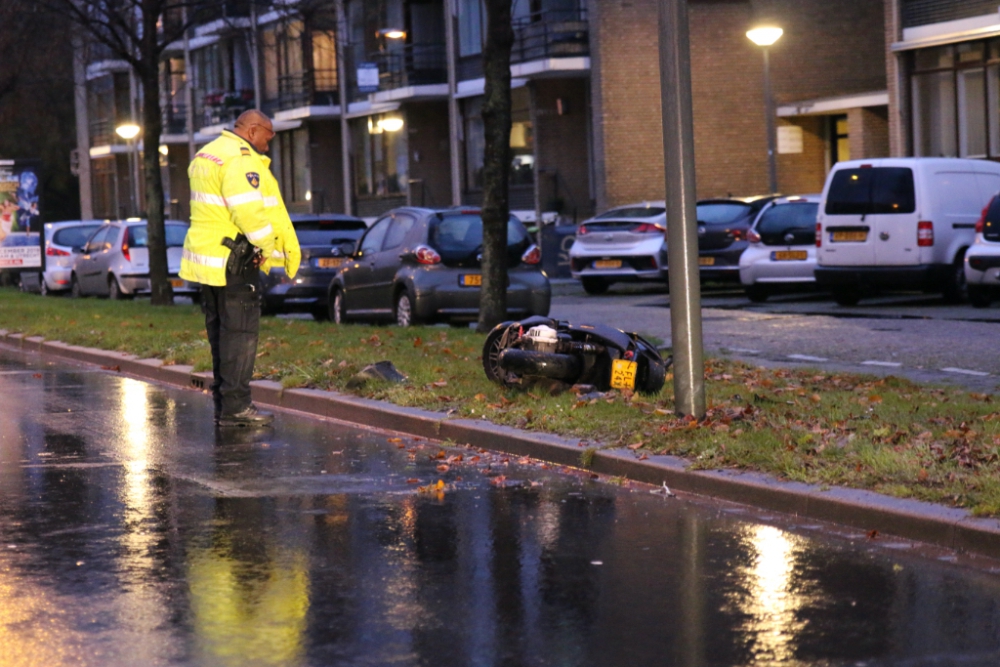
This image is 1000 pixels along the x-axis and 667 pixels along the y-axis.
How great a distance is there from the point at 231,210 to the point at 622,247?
1615 cm

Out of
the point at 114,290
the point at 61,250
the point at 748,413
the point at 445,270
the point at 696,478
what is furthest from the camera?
the point at 61,250

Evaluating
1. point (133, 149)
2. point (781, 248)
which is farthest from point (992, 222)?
point (133, 149)

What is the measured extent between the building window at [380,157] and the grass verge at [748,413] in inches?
1191

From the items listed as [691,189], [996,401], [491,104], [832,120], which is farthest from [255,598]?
[832,120]

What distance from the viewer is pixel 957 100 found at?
29.3 metres

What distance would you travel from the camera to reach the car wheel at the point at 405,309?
17719 mm

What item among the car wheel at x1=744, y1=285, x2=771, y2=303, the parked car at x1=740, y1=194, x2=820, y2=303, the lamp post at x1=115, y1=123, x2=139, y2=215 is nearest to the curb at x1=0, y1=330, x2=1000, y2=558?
the parked car at x1=740, y1=194, x2=820, y2=303

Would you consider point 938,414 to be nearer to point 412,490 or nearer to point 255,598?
point 412,490

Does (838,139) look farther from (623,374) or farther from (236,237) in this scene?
(236,237)

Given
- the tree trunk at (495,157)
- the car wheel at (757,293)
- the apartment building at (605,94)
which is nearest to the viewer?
the tree trunk at (495,157)

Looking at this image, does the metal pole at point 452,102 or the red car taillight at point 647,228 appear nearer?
the red car taillight at point 647,228

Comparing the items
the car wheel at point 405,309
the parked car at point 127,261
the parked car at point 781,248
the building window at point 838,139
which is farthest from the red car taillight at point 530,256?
the building window at point 838,139

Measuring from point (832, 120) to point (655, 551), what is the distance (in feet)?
108

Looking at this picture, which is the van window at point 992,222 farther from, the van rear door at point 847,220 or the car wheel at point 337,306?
the car wheel at point 337,306
